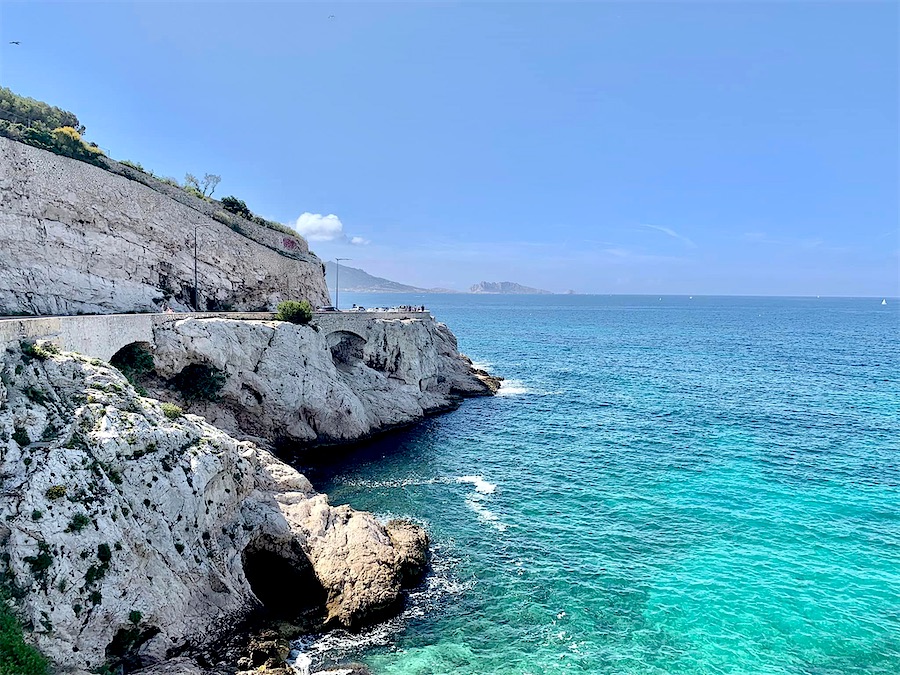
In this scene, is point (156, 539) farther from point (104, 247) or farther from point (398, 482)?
point (104, 247)

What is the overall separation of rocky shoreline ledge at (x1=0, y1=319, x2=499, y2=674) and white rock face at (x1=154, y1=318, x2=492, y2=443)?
903 cm

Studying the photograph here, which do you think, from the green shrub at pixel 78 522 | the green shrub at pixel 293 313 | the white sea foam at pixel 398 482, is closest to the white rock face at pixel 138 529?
the green shrub at pixel 78 522

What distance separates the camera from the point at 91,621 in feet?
54.7

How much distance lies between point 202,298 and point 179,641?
108 feet

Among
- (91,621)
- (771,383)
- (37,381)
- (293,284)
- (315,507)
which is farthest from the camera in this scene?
(771,383)

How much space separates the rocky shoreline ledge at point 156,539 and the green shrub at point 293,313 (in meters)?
15.5

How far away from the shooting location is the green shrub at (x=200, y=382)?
35750 millimetres

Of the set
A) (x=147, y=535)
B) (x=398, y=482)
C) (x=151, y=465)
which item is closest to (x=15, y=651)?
(x=147, y=535)

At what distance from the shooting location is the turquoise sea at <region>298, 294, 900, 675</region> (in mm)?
19516

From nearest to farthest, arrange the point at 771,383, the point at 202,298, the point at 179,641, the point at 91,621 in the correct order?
the point at 91,621 < the point at 179,641 < the point at 202,298 < the point at 771,383

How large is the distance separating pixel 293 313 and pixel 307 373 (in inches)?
210

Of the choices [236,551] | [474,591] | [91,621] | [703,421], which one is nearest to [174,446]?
[236,551]

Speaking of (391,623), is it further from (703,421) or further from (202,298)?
(703,421)

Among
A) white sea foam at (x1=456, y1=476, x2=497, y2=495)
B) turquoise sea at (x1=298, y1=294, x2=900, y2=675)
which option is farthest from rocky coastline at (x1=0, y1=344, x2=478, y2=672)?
white sea foam at (x1=456, y1=476, x2=497, y2=495)
